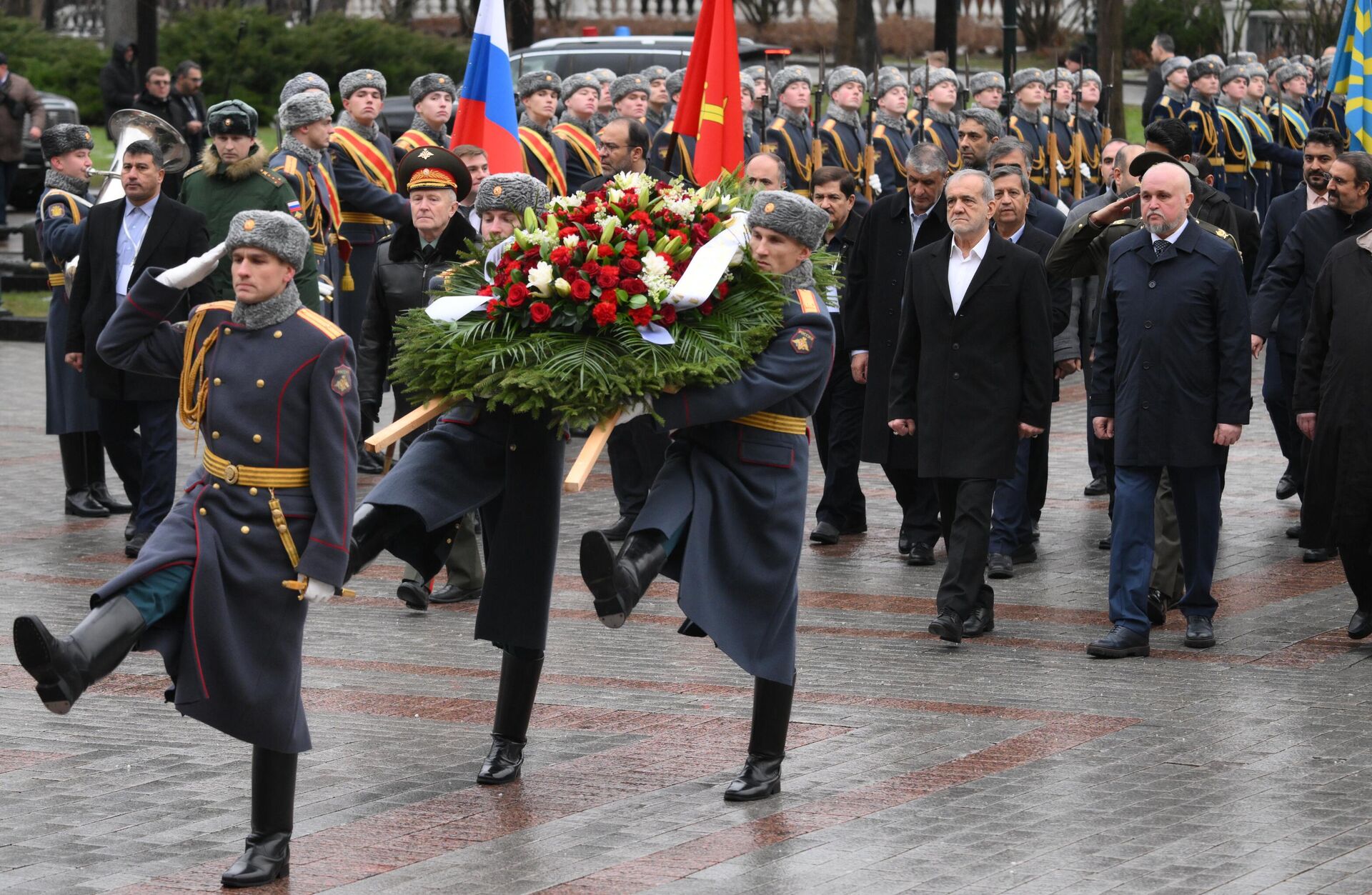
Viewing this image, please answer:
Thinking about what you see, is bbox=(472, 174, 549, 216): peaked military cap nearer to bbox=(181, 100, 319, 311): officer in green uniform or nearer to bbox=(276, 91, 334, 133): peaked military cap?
bbox=(181, 100, 319, 311): officer in green uniform

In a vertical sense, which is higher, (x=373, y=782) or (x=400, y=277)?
(x=400, y=277)

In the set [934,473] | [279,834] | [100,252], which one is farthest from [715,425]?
[100,252]

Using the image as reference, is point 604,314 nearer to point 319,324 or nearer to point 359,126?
point 319,324

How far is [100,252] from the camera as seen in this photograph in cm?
1102

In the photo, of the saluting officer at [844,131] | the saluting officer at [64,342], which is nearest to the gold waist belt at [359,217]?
the saluting officer at [64,342]

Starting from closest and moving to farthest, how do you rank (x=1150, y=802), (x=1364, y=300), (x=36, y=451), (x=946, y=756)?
(x=1150, y=802)
(x=946, y=756)
(x=1364, y=300)
(x=36, y=451)

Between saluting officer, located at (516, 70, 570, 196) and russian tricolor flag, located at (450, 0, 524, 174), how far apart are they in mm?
3430

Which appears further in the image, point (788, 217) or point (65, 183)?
point (65, 183)

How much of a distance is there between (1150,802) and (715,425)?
178 centimetres

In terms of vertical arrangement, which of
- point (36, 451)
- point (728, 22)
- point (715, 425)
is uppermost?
point (728, 22)

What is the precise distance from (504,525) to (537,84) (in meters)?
10.1

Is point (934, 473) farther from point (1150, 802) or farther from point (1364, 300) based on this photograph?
point (1150, 802)

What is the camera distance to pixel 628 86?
1812 cm

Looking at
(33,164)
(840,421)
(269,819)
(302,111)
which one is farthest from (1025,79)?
(269,819)
